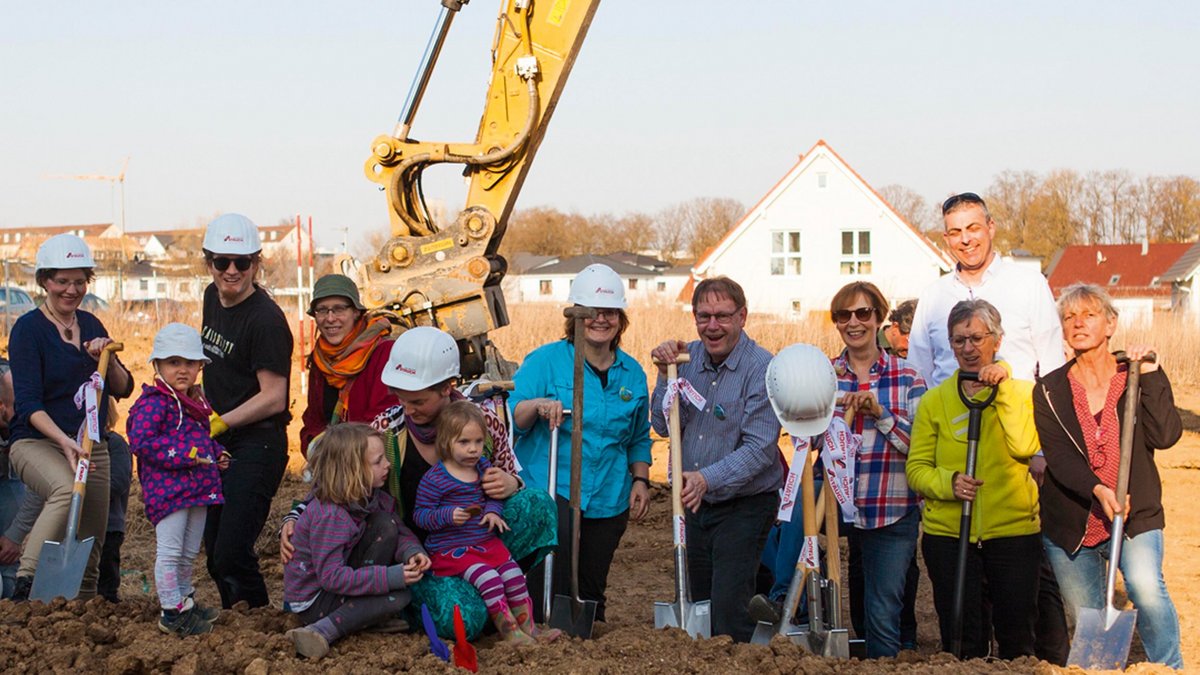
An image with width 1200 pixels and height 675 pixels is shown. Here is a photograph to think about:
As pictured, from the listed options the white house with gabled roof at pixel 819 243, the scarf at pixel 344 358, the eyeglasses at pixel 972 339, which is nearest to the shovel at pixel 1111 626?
Answer: the eyeglasses at pixel 972 339

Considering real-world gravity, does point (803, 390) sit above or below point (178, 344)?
below

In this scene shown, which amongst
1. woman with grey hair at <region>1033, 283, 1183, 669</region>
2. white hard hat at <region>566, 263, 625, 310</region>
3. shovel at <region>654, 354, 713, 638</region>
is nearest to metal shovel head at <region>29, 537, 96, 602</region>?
white hard hat at <region>566, 263, 625, 310</region>

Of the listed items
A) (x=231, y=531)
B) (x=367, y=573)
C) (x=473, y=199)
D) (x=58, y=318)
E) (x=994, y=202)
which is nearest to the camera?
(x=367, y=573)

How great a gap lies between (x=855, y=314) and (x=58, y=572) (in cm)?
388

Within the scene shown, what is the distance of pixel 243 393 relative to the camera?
602 cm

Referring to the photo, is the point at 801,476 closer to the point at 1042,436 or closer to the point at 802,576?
the point at 802,576

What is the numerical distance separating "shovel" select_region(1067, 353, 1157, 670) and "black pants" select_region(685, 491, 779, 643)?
4.38 feet

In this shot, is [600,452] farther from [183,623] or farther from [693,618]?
[183,623]

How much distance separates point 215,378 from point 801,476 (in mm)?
2783

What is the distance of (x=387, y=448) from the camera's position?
5.24 meters

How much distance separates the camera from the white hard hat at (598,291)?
19.1ft

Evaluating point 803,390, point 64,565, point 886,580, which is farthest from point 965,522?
point 64,565

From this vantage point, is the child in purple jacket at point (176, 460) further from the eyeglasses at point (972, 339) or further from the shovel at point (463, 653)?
the eyeglasses at point (972, 339)

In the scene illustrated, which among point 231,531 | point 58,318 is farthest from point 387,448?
point 58,318
